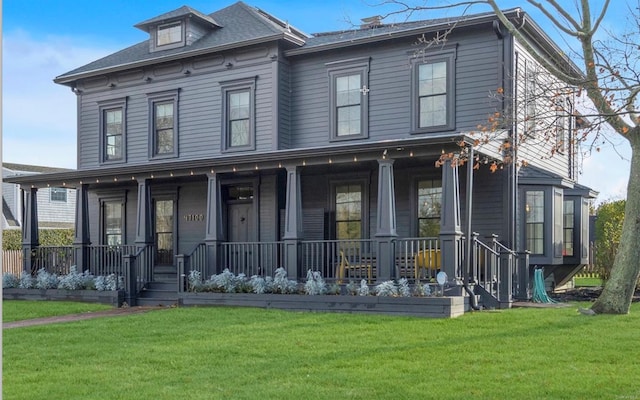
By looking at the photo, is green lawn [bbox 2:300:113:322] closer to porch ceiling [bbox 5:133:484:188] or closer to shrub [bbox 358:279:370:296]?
porch ceiling [bbox 5:133:484:188]

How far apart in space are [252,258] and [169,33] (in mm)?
7683

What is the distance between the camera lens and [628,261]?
1102 cm

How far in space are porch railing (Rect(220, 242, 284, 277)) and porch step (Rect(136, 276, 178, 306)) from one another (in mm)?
1375

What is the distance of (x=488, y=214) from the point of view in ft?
46.8

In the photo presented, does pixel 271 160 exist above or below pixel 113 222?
above

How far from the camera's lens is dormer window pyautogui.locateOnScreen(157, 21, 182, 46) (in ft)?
59.6

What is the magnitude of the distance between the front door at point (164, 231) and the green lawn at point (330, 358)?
730 cm

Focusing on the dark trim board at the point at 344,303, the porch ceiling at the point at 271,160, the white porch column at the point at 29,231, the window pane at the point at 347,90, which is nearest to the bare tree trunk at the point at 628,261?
the dark trim board at the point at 344,303

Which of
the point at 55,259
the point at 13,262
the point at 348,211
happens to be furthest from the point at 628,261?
the point at 13,262

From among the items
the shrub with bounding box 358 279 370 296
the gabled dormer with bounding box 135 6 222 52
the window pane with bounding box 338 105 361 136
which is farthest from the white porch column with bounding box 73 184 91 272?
the shrub with bounding box 358 279 370 296

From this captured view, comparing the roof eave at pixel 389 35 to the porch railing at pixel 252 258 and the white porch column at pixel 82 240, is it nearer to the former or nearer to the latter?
the porch railing at pixel 252 258

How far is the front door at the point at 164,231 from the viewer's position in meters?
18.4

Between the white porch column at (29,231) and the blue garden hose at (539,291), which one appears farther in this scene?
the white porch column at (29,231)

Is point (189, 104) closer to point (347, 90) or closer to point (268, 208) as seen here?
point (268, 208)
